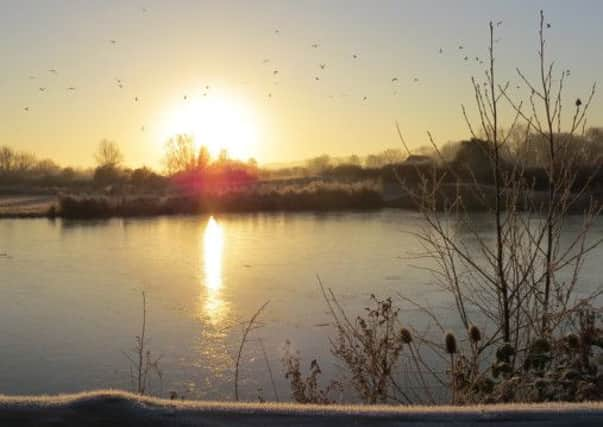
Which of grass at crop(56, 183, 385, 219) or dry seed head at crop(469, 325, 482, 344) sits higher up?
grass at crop(56, 183, 385, 219)

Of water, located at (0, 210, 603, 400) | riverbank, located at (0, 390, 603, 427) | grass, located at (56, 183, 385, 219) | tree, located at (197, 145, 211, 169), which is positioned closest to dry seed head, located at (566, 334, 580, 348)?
water, located at (0, 210, 603, 400)

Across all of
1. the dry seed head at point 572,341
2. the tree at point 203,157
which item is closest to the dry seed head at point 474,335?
the dry seed head at point 572,341

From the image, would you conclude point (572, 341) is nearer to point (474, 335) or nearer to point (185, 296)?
point (474, 335)

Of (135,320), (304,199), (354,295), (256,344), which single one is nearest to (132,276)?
(135,320)

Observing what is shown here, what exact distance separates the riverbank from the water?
108 inches

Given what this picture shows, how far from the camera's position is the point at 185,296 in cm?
618

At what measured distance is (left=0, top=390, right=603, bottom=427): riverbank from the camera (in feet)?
2.38

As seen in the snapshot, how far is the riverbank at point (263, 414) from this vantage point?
725 millimetres

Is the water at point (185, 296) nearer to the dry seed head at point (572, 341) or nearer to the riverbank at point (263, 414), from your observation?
the dry seed head at point (572, 341)

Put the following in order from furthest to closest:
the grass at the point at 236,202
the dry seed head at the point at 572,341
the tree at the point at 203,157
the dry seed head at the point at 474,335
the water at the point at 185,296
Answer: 1. the tree at the point at 203,157
2. the grass at the point at 236,202
3. the water at the point at 185,296
4. the dry seed head at the point at 572,341
5. the dry seed head at the point at 474,335

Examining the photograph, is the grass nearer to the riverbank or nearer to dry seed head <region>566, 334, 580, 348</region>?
dry seed head <region>566, 334, 580, 348</region>

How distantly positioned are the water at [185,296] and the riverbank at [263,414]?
2.74 metres

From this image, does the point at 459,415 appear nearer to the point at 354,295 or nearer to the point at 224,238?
the point at 354,295

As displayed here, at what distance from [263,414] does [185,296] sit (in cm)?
556
